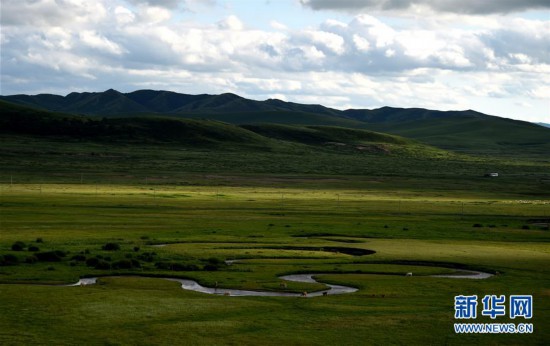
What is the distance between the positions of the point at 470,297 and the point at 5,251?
114ft

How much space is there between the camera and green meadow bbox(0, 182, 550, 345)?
35.8 metres

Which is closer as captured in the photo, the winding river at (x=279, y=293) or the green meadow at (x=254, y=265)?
the green meadow at (x=254, y=265)

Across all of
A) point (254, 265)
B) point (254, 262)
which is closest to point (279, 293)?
point (254, 265)

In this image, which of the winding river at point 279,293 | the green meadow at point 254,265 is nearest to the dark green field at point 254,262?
the green meadow at point 254,265

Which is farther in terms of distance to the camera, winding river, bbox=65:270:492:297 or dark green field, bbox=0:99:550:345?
winding river, bbox=65:270:492:297

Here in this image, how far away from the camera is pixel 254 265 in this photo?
186ft

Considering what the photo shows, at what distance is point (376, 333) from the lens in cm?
3509

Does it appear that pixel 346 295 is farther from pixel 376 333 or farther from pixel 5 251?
A: pixel 5 251

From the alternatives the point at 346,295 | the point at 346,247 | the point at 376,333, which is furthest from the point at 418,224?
the point at 376,333

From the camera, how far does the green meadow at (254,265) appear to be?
1410 inches

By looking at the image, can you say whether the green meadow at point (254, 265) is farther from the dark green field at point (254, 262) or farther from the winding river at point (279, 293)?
the winding river at point (279, 293)

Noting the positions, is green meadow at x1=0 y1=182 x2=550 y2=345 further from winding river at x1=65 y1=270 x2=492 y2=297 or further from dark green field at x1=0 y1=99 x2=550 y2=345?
winding river at x1=65 y1=270 x2=492 y2=297

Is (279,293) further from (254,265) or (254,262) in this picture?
(254,262)

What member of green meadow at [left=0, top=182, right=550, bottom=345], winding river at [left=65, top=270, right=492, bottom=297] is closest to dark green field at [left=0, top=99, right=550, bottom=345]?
green meadow at [left=0, top=182, right=550, bottom=345]
